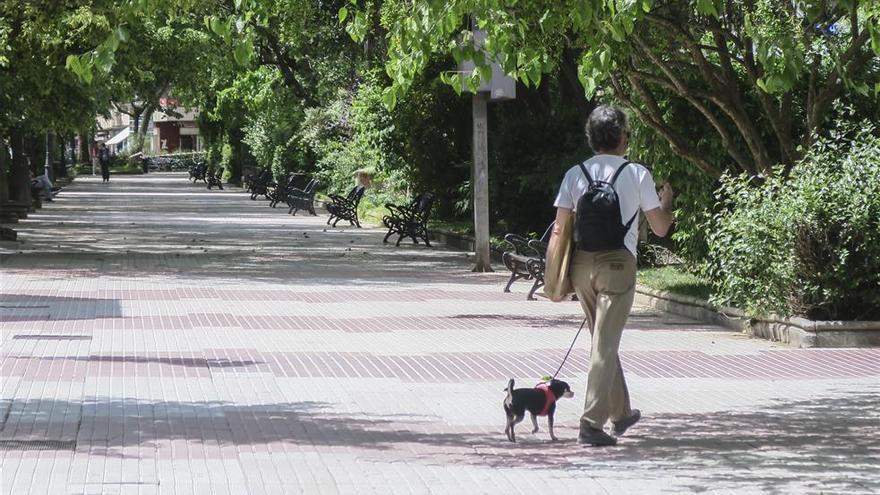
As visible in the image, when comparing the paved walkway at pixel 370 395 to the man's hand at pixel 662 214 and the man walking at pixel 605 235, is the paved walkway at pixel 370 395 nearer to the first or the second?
the man walking at pixel 605 235

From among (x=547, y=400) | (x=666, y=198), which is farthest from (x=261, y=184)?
(x=666, y=198)

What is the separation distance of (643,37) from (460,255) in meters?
10.6

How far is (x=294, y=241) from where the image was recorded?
28.5m

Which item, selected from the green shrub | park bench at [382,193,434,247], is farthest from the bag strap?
park bench at [382,193,434,247]

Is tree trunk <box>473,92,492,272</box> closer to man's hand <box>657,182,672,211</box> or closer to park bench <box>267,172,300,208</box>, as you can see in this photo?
man's hand <box>657,182,672,211</box>

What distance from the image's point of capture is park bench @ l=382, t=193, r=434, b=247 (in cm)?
Answer: 2772

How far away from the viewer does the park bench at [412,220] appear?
2772 cm

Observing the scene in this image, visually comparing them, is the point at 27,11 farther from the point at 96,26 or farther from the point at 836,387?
the point at 836,387

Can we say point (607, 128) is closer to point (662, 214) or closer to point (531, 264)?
point (662, 214)

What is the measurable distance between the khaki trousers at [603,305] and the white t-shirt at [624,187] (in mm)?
136

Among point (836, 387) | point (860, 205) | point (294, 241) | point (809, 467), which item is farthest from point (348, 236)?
point (809, 467)

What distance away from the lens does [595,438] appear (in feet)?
26.2

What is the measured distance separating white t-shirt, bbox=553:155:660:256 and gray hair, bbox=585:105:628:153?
0.07 metres

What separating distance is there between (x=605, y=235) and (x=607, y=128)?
25.5 inches
